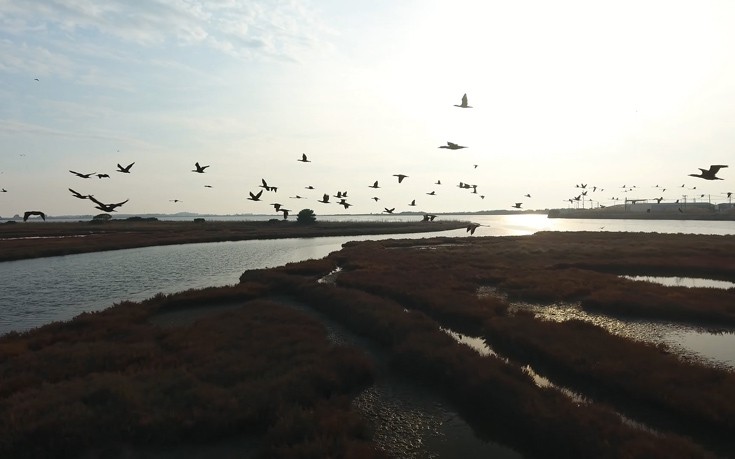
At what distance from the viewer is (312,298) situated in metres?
33.4

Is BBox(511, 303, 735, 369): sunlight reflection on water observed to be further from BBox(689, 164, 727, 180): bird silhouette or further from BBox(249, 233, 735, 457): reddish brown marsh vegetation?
BBox(689, 164, 727, 180): bird silhouette

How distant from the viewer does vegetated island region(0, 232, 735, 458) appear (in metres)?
13.1

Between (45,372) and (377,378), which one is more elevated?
(45,372)

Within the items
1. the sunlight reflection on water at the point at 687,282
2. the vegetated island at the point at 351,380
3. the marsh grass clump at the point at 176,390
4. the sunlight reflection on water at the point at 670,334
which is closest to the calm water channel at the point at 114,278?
the sunlight reflection on water at the point at 670,334

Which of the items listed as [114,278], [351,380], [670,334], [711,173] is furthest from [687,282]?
[114,278]

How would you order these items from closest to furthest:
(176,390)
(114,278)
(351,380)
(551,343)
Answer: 1. (176,390)
2. (351,380)
3. (551,343)
4. (114,278)

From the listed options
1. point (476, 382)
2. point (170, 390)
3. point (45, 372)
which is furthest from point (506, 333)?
point (45, 372)

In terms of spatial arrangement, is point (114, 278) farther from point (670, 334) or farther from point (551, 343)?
point (670, 334)

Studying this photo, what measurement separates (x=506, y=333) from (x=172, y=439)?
16.1 meters

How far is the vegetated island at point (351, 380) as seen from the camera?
43.0ft

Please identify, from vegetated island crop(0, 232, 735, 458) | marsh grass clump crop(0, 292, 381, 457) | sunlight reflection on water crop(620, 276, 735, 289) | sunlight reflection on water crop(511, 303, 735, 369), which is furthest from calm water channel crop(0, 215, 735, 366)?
sunlight reflection on water crop(620, 276, 735, 289)

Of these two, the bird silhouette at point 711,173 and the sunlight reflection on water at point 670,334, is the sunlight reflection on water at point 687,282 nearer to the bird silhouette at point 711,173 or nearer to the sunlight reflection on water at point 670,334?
the sunlight reflection on water at point 670,334

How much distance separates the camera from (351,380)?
17.7m

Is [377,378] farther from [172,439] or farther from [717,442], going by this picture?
[717,442]
